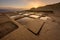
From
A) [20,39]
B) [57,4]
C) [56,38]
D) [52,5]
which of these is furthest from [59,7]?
[20,39]

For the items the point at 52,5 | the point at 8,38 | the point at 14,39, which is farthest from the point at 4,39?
the point at 52,5

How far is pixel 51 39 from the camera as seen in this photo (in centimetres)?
213

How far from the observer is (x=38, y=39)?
6.81 ft

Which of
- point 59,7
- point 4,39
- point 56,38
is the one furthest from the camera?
point 59,7

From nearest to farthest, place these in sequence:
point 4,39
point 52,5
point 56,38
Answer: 1. point 4,39
2. point 56,38
3. point 52,5

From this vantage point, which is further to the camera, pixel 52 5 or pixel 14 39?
pixel 52 5

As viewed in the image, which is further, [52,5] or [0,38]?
[52,5]

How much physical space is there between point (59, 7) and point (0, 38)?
919cm

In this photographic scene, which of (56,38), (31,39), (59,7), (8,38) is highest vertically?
(8,38)

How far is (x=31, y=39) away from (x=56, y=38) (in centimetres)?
74

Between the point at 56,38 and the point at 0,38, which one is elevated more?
the point at 0,38

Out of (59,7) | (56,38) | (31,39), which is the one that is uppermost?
(31,39)

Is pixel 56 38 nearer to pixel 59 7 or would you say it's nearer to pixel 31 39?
pixel 31 39

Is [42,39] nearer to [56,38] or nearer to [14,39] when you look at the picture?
[56,38]
